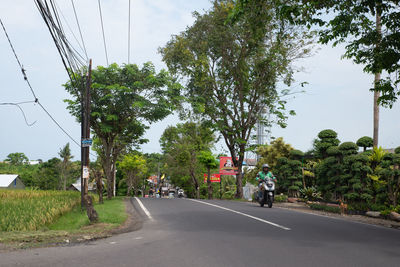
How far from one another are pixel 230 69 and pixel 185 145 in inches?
859

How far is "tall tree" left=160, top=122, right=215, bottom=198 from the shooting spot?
47.9 meters

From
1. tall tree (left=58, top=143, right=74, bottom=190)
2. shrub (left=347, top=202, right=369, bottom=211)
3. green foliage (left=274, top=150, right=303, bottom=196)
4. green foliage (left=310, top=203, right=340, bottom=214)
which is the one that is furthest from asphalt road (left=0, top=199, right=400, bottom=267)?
tall tree (left=58, top=143, right=74, bottom=190)

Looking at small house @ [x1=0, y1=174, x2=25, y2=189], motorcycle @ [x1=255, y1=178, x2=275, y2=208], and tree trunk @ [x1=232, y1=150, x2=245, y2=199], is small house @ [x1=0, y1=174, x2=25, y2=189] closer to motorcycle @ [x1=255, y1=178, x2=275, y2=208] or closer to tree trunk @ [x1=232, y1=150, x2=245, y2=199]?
tree trunk @ [x1=232, y1=150, x2=245, y2=199]

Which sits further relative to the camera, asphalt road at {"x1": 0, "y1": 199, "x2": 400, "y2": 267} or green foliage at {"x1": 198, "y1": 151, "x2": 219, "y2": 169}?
green foliage at {"x1": 198, "y1": 151, "x2": 219, "y2": 169}

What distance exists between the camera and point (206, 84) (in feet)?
94.0

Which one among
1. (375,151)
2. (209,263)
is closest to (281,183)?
(375,151)

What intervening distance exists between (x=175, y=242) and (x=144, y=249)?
0.82 meters

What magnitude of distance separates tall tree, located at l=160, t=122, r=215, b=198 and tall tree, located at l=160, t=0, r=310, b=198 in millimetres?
16702

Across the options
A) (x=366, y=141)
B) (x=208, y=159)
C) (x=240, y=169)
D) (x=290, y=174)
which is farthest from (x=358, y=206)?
(x=208, y=159)

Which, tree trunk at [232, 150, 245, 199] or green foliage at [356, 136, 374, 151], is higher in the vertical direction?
green foliage at [356, 136, 374, 151]

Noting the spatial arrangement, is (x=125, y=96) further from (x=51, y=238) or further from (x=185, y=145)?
(x=185, y=145)

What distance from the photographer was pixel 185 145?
159 ft

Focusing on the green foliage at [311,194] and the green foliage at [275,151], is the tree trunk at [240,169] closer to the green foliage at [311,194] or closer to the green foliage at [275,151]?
the green foliage at [275,151]

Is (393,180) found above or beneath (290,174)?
above
